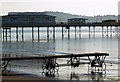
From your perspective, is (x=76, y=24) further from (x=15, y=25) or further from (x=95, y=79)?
(x=95, y=79)

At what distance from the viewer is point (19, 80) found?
60.7 ft

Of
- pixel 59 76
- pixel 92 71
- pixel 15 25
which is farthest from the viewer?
pixel 15 25

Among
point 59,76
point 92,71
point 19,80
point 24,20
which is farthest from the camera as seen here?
point 24,20

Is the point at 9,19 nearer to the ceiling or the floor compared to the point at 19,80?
nearer to the ceiling

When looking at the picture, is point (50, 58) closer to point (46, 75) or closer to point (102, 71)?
point (46, 75)

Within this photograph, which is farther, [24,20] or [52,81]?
[24,20]

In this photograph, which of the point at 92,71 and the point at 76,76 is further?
the point at 92,71

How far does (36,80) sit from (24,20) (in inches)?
3661

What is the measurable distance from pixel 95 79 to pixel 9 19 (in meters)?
96.1

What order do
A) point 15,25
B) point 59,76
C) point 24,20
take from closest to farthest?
point 59,76 → point 15,25 → point 24,20

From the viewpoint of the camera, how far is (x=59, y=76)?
20.9 metres

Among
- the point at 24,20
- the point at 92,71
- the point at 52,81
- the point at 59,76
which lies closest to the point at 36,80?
the point at 52,81

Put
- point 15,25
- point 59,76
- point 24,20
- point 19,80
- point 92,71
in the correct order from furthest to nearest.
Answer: point 24,20 → point 15,25 → point 92,71 → point 59,76 → point 19,80

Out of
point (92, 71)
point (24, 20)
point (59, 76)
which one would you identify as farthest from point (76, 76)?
point (24, 20)
